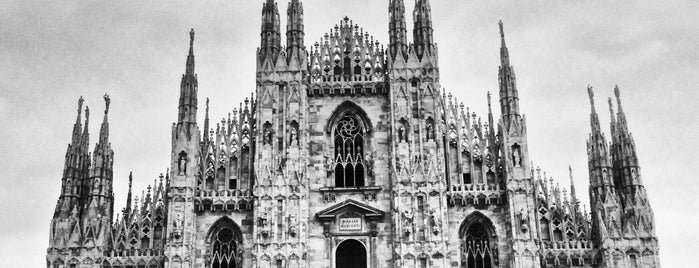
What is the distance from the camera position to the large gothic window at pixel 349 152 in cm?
4081

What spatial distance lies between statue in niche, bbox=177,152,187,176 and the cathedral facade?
47mm

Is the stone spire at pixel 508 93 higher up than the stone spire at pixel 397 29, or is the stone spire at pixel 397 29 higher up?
the stone spire at pixel 397 29

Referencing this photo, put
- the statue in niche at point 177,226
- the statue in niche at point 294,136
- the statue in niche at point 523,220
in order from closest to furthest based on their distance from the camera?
the statue in niche at point 523,220 < the statue in niche at point 177,226 < the statue in niche at point 294,136

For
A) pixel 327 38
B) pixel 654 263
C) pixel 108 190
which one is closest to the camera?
pixel 654 263

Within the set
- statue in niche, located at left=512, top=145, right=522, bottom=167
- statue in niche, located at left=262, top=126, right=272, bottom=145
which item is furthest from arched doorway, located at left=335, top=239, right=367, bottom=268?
statue in niche, located at left=512, top=145, right=522, bottom=167

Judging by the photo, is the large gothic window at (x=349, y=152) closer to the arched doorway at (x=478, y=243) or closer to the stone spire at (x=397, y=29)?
the stone spire at (x=397, y=29)

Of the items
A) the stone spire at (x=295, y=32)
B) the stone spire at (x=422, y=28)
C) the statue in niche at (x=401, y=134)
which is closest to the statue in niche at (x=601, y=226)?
the statue in niche at (x=401, y=134)

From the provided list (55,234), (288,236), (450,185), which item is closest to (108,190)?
(55,234)

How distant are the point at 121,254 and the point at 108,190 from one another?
3.18m

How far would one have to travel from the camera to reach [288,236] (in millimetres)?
38594

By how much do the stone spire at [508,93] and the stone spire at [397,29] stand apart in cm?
493

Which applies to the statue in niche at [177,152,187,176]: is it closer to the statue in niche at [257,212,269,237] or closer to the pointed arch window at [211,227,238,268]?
the pointed arch window at [211,227,238,268]

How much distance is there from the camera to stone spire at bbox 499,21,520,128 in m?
40.8

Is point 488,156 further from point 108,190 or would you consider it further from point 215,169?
point 108,190
